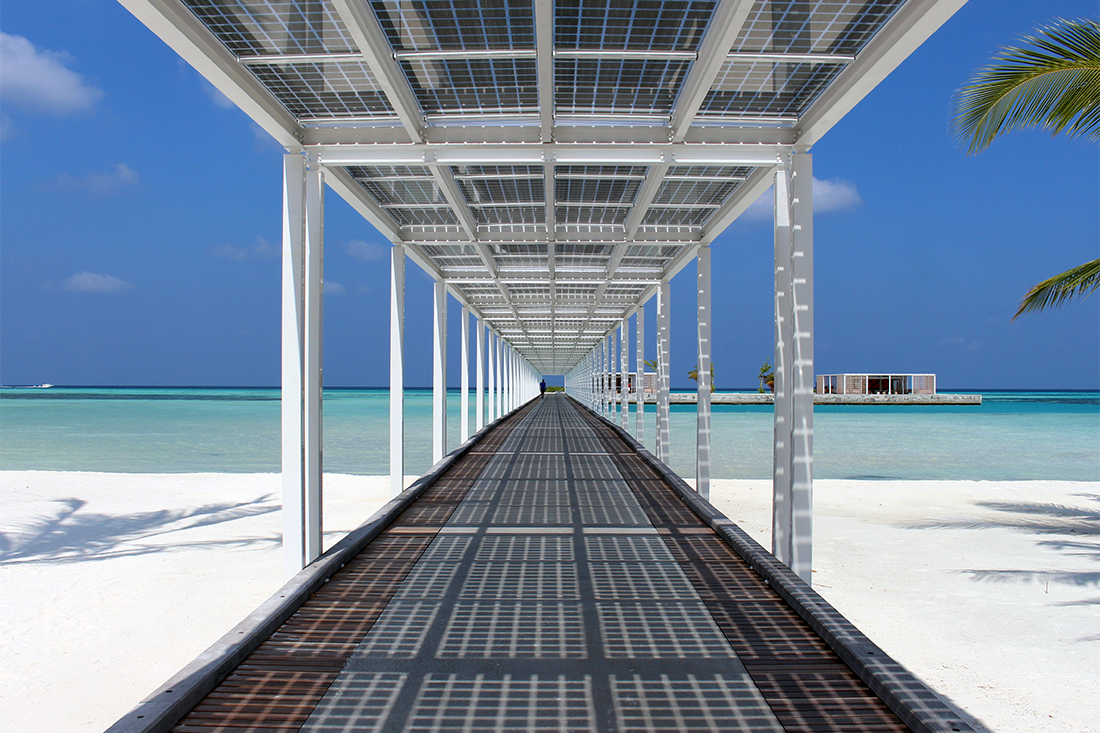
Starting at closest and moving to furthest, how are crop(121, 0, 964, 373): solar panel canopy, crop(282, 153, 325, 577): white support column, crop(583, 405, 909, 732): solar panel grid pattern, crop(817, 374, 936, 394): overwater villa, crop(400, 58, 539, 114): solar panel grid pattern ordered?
crop(583, 405, 909, 732): solar panel grid pattern
crop(121, 0, 964, 373): solar panel canopy
crop(400, 58, 539, 114): solar panel grid pattern
crop(282, 153, 325, 577): white support column
crop(817, 374, 936, 394): overwater villa

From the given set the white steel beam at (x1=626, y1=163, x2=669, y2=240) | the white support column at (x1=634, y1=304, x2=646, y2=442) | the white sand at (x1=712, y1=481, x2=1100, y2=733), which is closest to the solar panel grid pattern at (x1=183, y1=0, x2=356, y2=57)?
the white steel beam at (x1=626, y1=163, x2=669, y2=240)

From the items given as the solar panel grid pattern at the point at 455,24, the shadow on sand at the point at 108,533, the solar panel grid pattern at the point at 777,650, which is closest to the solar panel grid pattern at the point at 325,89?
the solar panel grid pattern at the point at 455,24

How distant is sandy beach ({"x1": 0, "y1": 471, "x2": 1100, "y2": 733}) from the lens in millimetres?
5512

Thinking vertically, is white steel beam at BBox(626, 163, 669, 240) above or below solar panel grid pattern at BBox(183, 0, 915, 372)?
below

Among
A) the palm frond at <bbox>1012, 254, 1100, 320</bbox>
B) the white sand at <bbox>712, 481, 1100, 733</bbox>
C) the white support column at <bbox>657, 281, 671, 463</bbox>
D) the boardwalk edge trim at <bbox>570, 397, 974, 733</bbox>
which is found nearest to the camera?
the boardwalk edge trim at <bbox>570, 397, 974, 733</bbox>

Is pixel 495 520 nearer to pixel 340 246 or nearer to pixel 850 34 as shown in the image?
pixel 850 34

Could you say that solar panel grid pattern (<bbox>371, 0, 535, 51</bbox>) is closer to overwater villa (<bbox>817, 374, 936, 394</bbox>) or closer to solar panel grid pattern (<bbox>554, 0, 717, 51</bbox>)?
solar panel grid pattern (<bbox>554, 0, 717, 51</bbox>)

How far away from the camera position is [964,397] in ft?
220

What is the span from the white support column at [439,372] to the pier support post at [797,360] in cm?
713

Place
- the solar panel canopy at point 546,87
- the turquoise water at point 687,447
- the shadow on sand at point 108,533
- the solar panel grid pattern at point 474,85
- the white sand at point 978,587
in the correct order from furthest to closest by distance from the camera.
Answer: the turquoise water at point 687,447
the shadow on sand at point 108,533
the white sand at point 978,587
the solar panel grid pattern at point 474,85
the solar panel canopy at point 546,87

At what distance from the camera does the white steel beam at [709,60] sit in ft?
11.9

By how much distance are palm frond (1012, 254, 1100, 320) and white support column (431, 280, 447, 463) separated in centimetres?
851

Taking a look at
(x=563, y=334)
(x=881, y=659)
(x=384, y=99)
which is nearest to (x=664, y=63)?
(x=384, y=99)

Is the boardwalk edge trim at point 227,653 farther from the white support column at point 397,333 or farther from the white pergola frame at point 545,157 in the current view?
the white support column at point 397,333
